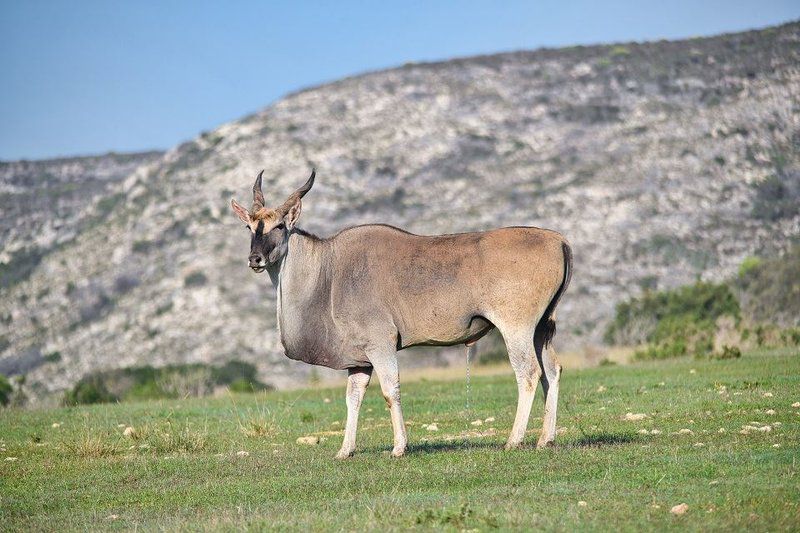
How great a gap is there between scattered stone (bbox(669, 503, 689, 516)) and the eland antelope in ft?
14.1

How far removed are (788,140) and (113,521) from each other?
67.0 m

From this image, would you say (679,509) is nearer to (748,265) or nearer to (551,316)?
(551,316)

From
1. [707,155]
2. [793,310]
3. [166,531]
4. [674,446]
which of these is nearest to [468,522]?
[166,531]

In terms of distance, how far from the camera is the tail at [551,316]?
14555mm

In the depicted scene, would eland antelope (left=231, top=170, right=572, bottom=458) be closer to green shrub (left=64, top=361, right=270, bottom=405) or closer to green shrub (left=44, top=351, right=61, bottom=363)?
green shrub (left=64, top=361, right=270, bottom=405)

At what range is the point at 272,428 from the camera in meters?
18.2

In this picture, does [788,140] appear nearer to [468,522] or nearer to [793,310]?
[793,310]

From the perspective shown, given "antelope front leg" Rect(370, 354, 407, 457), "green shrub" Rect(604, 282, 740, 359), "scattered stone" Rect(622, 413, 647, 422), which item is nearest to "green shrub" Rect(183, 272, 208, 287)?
"green shrub" Rect(604, 282, 740, 359)

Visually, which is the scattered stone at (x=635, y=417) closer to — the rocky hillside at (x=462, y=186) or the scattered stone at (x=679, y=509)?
the scattered stone at (x=679, y=509)

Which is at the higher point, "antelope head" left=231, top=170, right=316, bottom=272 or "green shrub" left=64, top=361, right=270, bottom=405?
"antelope head" left=231, top=170, right=316, bottom=272

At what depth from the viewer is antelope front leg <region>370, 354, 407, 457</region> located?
14258 mm

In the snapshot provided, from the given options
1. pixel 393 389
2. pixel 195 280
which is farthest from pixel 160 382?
pixel 393 389

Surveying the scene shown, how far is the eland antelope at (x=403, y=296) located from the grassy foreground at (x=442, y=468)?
96cm

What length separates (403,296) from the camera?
14453 millimetres
